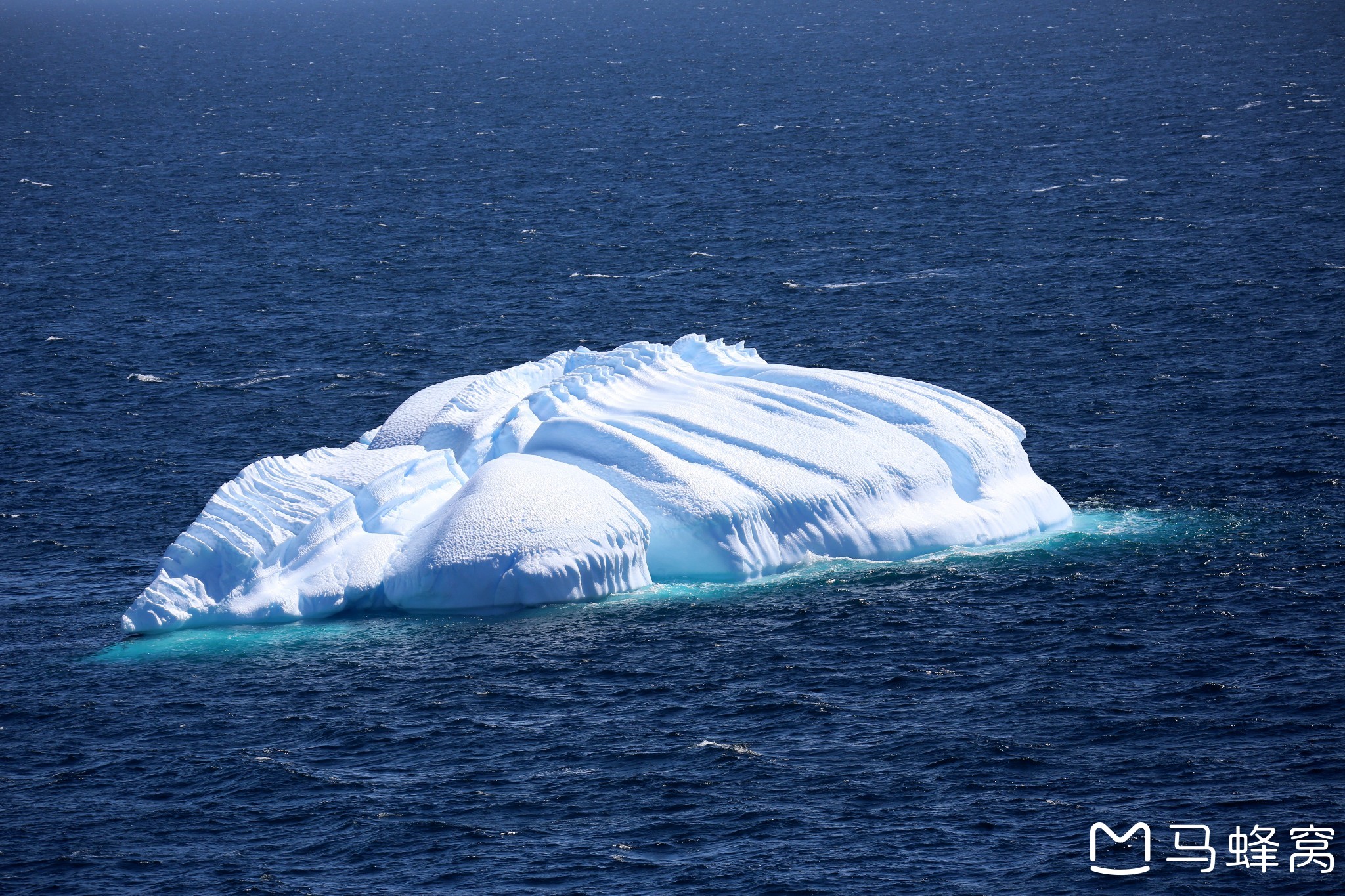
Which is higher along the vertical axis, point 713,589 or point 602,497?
point 602,497

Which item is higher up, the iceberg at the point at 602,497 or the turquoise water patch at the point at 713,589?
the iceberg at the point at 602,497

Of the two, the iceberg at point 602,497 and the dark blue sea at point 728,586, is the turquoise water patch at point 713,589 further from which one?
the iceberg at point 602,497

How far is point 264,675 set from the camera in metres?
54.2

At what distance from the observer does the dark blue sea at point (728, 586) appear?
43.9 m

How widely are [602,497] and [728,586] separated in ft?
18.4

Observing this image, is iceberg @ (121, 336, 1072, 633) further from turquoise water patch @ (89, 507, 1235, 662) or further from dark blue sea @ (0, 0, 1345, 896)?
dark blue sea @ (0, 0, 1345, 896)

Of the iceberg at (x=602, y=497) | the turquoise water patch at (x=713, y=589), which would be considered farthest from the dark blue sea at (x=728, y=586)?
the iceberg at (x=602, y=497)

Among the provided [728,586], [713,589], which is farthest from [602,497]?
[728,586]

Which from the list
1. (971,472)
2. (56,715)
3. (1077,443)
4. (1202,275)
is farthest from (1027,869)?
(1202,275)

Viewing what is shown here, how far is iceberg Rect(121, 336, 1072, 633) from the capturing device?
58500 mm

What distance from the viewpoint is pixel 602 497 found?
60531 mm

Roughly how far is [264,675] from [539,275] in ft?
199

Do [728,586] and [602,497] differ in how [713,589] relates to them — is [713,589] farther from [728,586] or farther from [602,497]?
[602,497]

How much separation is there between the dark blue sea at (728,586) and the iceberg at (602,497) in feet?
4.51
